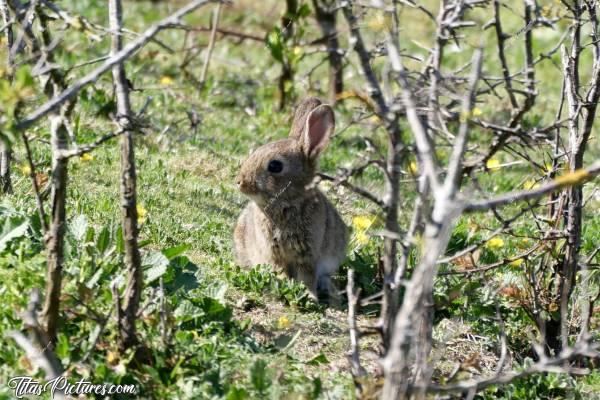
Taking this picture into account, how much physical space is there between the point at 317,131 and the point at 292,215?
60 centimetres

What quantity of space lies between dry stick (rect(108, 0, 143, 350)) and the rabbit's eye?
2.13 m

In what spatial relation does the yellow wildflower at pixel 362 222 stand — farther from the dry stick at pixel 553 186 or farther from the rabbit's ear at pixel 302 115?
the dry stick at pixel 553 186

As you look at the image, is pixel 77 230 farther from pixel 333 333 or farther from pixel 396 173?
pixel 396 173

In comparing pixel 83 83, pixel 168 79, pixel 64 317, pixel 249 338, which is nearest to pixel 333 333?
pixel 249 338

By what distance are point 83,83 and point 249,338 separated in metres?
1.85

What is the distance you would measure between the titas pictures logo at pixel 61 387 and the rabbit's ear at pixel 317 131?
2497 millimetres

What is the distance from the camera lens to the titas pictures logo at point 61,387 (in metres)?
4.27

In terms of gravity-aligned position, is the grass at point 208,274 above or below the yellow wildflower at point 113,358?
above

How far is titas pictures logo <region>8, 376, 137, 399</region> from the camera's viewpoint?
14.0ft

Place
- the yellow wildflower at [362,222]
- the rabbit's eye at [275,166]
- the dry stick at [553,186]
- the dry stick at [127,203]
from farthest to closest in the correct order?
the yellow wildflower at [362,222] < the rabbit's eye at [275,166] < the dry stick at [127,203] < the dry stick at [553,186]

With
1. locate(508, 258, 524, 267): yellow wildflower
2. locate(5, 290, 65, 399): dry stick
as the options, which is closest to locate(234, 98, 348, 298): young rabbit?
locate(508, 258, 524, 267): yellow wildflower

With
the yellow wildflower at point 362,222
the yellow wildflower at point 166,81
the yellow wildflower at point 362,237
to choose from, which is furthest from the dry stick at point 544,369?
the yellow wildflower at point 166,81

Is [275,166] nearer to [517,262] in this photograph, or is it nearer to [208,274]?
[208,274]

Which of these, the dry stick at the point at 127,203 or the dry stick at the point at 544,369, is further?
the dry stick at the point at 127,203
